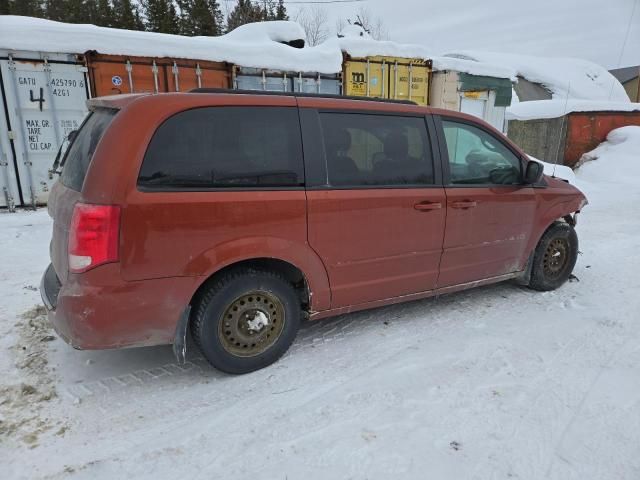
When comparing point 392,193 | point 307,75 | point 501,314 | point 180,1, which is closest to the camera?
point 392,193

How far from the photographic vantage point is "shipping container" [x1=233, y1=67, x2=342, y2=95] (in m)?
9.52

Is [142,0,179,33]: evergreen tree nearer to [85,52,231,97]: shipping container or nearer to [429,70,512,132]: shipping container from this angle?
[429,70,512,132]: shipping container

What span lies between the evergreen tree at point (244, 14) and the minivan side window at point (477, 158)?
1204 inches

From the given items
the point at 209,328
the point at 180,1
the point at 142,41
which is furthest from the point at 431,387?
the point at 180,1

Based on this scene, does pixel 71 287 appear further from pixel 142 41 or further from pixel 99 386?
pixel 142 41

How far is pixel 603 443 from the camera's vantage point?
247cm

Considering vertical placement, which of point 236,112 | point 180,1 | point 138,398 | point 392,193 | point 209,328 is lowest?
point 138,398

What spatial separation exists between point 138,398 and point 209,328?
1.97ft

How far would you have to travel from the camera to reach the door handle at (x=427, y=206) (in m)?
3.58

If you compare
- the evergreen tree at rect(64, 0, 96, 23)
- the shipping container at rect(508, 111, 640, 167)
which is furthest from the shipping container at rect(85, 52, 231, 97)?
the evergreen tree at rect(64, 0, 96, 23)

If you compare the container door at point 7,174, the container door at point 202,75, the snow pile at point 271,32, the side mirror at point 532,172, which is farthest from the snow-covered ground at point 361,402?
the snow pile at point 271,32

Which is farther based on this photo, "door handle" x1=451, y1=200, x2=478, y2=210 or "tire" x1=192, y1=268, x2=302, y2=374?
"door handle" x1=451, y1=200, x2=478, y2=210

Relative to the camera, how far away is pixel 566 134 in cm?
1633

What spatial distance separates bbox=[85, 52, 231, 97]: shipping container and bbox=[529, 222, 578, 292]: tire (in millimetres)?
7098
